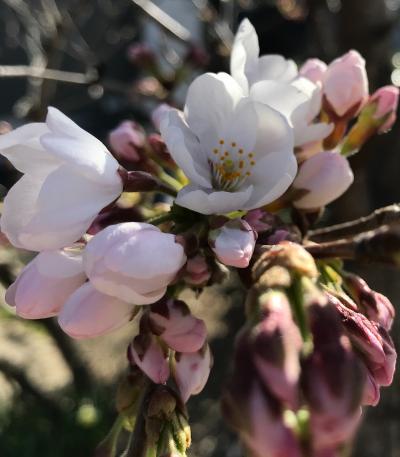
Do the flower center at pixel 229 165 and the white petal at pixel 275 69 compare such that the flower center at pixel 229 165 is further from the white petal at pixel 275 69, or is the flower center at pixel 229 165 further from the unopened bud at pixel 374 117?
the unopened bud at pixel 374 117

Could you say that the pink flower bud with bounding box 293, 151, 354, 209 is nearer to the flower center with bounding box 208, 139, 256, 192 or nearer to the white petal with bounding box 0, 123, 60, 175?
the flower center with bounding box 208, 139, 256, 192

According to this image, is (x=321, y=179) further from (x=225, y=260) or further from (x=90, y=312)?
(x=90, y=312)

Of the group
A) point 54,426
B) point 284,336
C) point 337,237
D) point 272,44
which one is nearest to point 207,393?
point 54,426

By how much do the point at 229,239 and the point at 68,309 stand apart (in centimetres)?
18

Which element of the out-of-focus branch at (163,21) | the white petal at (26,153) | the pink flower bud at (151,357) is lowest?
the out-of-focus branch at (163,21)

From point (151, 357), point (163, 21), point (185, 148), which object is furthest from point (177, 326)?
point (163, 21)

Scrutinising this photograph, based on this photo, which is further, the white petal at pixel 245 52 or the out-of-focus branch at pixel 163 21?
the out-of-focus branch at pixel 163 21

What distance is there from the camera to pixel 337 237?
0.80 metres

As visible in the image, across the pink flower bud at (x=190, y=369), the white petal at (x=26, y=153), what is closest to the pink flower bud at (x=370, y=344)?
the pink flower bud at (x=190, y=369)

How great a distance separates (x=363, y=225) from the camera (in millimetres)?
678

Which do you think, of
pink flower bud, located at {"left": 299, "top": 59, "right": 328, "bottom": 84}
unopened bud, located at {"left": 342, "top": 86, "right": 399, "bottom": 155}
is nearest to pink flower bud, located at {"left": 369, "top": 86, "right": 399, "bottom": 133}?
unopened bud, located at {"left": 342, "top": 86, "right": 399, "bottom": 155}

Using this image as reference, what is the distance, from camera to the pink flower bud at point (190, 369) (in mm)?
727

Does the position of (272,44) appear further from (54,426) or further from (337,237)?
(337,237)

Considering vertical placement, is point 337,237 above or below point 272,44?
above
